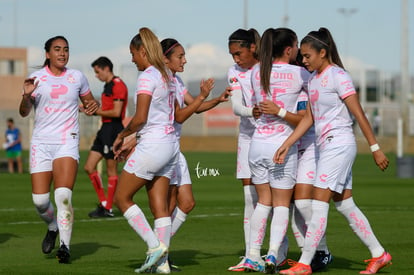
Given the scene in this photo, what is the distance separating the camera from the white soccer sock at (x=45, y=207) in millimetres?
10586

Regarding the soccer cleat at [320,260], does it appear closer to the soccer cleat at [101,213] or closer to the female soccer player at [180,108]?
the female soccer player at [180,108]

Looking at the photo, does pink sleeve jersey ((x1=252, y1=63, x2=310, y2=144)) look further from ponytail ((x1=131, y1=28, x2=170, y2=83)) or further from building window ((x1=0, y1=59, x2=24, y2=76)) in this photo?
building window ((x1=0, y1=59, x2=24, y2=76))

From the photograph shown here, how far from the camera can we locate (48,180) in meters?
10.6

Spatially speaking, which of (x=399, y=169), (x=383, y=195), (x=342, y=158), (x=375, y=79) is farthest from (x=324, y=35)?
(x=375, y=79)

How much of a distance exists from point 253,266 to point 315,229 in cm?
77

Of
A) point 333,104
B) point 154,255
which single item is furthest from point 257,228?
point 333,104

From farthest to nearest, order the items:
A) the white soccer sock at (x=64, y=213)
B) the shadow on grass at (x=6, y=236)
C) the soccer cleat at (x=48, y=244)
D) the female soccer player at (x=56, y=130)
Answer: the shadow on grass at (x=6, y=236), the soccer cleat at (x=48, y=244), the female soccer player at (x=56, y=130), the white soccer sock at (x=64, y=213)

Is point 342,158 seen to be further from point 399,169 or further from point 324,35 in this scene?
point 399,169

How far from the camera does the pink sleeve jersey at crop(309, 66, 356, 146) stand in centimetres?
888

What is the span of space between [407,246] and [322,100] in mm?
3468

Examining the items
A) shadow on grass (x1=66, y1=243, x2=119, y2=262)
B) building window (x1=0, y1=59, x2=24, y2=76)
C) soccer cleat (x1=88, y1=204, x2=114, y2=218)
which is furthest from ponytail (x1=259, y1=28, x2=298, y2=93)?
building window (x1=0, y1=59, x2=24, y2=76)

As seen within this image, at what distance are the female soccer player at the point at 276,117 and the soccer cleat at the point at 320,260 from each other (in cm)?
56

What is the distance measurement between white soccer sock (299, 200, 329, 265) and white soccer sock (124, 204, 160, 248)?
4.53ft

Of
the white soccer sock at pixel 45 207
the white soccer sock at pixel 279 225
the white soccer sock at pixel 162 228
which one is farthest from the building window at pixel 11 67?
the white soccer sock at pixel 279 225
